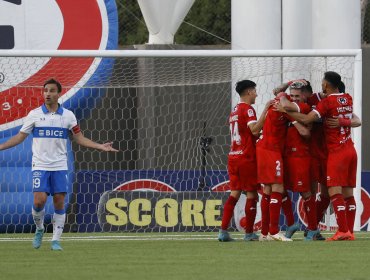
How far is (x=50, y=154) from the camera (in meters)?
12.7

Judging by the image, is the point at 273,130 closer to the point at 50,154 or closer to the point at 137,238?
the point at 137,238

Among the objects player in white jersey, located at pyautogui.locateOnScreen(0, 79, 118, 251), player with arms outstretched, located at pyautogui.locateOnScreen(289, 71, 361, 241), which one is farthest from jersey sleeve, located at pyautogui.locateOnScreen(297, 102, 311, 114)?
player in white jersey, located at pyautogui.locateOnScreen(0, 79, 118, 251)

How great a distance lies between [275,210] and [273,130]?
89 centimetres

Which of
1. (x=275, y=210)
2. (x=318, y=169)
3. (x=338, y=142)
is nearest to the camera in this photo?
(x=338, y=142)

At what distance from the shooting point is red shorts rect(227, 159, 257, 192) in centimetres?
1391

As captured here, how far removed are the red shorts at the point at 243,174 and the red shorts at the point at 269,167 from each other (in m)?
0.12

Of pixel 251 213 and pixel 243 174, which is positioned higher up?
pixel 243 174

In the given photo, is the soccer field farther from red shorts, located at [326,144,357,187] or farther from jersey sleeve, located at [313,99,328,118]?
jersey sleeve, located at [313,99,328,118]

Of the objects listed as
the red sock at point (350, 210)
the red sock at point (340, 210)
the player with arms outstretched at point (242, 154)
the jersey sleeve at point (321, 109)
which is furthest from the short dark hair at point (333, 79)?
the red sock at point (350, 210)

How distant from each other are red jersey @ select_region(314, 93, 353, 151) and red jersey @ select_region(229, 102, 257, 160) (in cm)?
82

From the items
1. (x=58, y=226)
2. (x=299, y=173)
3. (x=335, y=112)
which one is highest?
(x=335, y=112)

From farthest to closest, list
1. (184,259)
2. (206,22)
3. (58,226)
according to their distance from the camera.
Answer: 1. (206,22)
2. (58,226)
3. (184,259)

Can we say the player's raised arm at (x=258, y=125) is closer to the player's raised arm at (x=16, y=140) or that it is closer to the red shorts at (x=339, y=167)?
the red shorts at (x=339, y=167)

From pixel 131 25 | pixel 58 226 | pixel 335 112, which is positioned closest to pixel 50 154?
pixel 58 226
